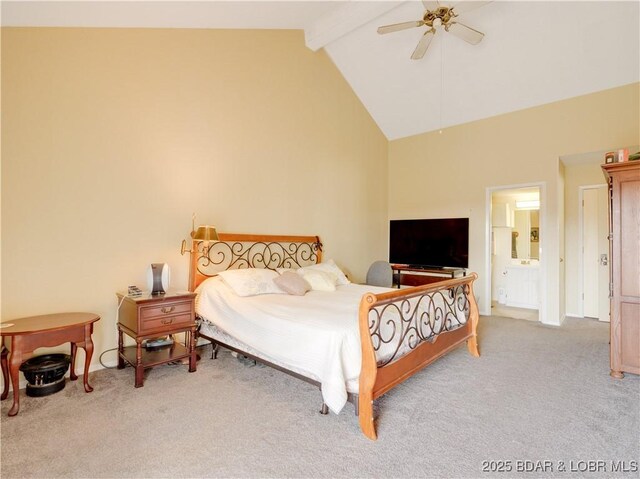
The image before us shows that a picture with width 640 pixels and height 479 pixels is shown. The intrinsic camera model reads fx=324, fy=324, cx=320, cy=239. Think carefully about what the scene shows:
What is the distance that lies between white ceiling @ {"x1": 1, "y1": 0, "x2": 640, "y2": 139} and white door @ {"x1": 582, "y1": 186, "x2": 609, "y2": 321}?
5.77 feet

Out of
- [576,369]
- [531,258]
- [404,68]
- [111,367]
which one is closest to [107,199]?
[111,367]

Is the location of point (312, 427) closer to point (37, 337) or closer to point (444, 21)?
point (37, 337)

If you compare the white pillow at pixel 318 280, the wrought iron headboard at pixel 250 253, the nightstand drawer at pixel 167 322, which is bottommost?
the nightstand drawer at pixel 167 322

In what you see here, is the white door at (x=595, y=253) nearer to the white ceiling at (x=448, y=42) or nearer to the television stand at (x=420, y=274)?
the white ceiling at (x=448, y=42)

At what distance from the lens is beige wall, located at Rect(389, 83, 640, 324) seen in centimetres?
457

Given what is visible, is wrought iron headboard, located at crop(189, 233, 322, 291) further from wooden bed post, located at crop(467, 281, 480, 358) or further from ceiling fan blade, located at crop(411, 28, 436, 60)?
ceiling fan blade, located at crop(411, 28, 436, 60)

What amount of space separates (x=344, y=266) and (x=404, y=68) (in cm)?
332

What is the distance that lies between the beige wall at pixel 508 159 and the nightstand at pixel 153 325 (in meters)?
4.73

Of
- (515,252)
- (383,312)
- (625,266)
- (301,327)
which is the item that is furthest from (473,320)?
(515,252)

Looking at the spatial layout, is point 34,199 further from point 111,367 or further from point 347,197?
point 347,197

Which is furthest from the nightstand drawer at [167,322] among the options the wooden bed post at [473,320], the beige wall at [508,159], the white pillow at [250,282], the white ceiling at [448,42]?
the beige wall at [508,159]

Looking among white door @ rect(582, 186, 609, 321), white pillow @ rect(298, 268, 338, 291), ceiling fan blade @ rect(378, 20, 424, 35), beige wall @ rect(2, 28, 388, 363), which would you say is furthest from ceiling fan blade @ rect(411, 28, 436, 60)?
white door @ rect(582, 186, 609, 321)

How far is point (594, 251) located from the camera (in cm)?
528

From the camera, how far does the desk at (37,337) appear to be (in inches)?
90.4
